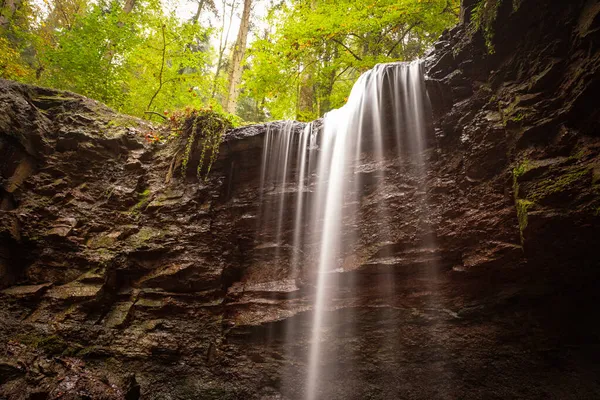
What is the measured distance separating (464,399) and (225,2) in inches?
885

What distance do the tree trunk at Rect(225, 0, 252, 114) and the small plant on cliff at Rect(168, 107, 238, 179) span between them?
145 inches

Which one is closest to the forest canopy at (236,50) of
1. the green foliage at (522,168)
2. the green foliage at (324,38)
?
the green foliage at (324,38)

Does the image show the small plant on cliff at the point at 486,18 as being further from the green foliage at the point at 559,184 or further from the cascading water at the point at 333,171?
the green foliage at the point at 559,184

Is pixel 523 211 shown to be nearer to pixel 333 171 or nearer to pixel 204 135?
pixel 333 171

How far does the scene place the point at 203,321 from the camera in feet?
17.2

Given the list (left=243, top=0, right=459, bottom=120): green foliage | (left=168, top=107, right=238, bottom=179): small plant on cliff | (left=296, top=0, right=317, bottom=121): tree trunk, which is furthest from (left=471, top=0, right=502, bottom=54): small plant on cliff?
(left=296, top=0, right=317, bottom=121): tree trunk

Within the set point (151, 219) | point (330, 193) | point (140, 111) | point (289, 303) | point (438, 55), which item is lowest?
point (289, 303)

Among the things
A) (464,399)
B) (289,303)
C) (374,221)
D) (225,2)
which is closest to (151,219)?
(289,303)

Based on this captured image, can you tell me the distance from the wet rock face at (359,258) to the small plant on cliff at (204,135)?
0.69ft

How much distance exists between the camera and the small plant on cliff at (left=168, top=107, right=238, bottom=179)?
6238mm

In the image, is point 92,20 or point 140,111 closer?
point 92,20

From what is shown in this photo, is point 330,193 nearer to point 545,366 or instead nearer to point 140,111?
point 545,366

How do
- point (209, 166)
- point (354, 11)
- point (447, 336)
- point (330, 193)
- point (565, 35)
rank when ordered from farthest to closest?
point (354, 11)
point (209, 166)
point (330, 193)
point (447, 336)
point (565, 35)

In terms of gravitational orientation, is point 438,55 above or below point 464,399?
above
